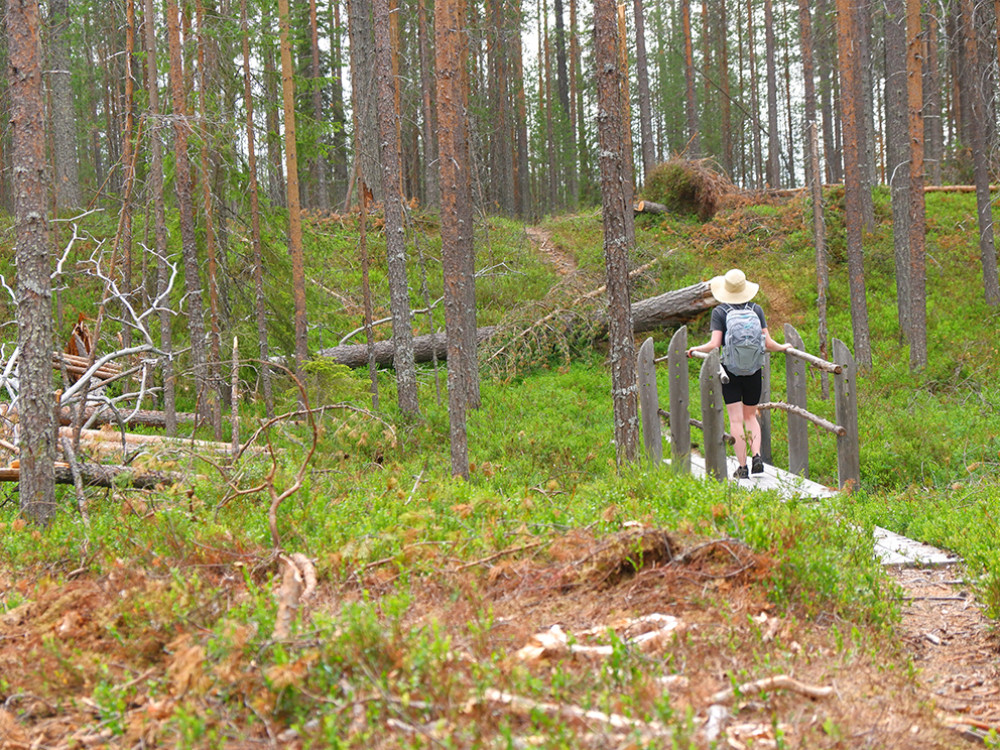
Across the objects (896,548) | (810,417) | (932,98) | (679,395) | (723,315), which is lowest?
(896,548)

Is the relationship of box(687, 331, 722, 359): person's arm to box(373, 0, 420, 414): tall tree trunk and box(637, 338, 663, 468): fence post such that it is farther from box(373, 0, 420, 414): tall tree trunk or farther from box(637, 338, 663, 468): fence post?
box(373, 0, 420, 414): tall tree trunk

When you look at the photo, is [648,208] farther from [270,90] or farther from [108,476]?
[108,476]

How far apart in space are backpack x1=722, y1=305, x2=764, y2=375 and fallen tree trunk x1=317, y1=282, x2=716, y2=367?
29.2 ft

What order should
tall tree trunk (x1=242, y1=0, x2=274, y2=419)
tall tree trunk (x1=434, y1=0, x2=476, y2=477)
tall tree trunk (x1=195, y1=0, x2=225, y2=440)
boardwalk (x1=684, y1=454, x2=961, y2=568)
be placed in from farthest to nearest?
tall tree trunk (x1=242, y1=0, x2=274, y2=419) < tall tree trunk (x1=195, y1=0, x2=225, y2=440) < tall tree trunk (x1=434, y1=0, x2=476, y2=477) < boardwalk (x1=684, y1=454, x2=961, y2=568)

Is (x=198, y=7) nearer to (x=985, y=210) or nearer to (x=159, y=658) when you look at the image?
(x=159, y=658)

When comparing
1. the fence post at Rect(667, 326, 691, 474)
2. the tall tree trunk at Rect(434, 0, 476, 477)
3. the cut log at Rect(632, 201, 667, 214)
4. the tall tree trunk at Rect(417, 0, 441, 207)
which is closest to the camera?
the fence post at Rect(667, 326, 691, 474)

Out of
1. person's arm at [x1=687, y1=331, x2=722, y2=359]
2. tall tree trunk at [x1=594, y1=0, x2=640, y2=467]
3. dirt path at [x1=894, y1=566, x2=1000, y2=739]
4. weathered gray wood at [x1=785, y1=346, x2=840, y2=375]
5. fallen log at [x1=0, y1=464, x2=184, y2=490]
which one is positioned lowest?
dirt path at [x1=894, y1=566, x2=1000, y2=739]

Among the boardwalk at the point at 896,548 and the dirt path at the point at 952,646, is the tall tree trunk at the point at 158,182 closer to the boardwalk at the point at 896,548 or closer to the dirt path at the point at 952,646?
the boardwalk at the point at 896,548

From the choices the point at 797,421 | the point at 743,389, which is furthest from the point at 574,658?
the point at 797,421

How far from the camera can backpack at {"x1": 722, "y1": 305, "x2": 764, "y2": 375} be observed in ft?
26.5

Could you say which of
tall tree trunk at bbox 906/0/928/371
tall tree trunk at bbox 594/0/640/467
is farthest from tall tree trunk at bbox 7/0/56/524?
tall tree trunk at bbox 906/0/928/371

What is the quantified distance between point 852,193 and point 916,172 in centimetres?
139

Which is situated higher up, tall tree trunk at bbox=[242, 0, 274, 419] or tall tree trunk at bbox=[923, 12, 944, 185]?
tall tree trunk at bbox=[923, 12, 944, 185]

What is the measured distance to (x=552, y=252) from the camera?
2356 centimetres
